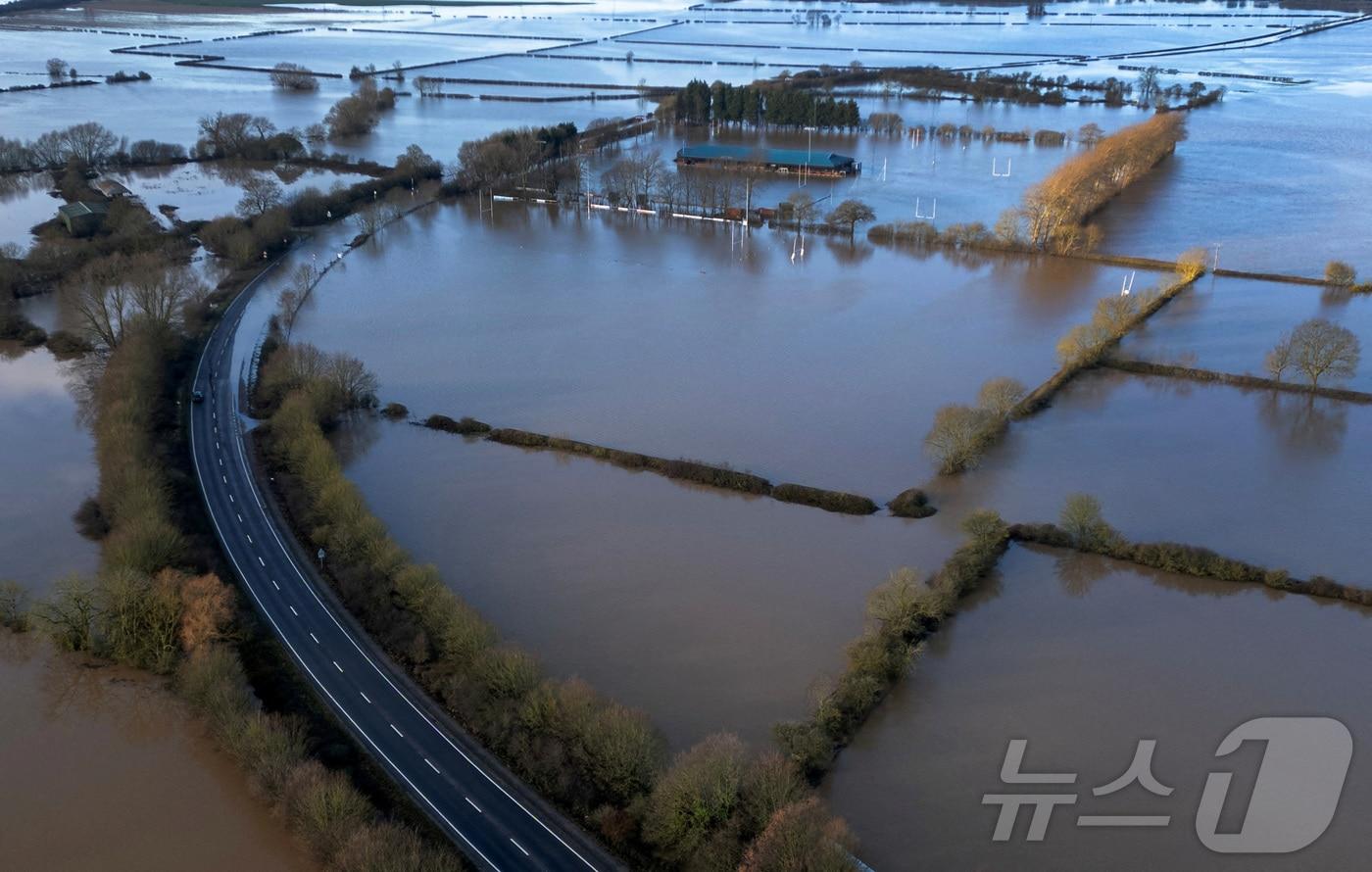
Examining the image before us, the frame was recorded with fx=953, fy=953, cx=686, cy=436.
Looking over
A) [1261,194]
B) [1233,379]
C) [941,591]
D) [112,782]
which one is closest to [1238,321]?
[1233,379]

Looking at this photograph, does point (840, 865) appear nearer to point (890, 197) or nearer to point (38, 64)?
point (890, 197)

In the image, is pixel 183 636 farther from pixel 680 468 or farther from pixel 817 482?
pixel 817 482

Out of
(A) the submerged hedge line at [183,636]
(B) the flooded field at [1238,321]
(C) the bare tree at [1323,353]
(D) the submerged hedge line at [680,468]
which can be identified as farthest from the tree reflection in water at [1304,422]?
(A) the submerged hedge line at [183,636]

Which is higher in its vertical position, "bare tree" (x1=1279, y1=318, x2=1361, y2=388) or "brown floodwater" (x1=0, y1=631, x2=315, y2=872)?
"bare tree" (x1=1279, y1=318, x2=1361, y2=388)

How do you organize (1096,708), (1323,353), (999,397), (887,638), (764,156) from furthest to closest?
(764,156), (1323,353), (999,397), (887,638), (1096,708)

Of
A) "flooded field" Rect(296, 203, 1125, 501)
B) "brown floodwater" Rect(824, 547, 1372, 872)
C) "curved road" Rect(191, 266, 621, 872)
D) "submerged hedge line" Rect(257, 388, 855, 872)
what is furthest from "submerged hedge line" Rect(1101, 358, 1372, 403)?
"curved road" Rect(191, 266, 621, 872)

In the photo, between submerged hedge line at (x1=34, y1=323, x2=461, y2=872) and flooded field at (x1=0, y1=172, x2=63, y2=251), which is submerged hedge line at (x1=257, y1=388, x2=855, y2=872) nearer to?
submerged hedge line at (x1=34, y1=323, x2=461, y2=872)

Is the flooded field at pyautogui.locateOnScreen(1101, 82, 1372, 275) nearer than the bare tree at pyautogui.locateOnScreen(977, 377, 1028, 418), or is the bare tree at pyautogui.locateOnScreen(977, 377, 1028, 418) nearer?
the bare tree at pyautogui.locateOnScreen(977, 377, 1028, 418)
